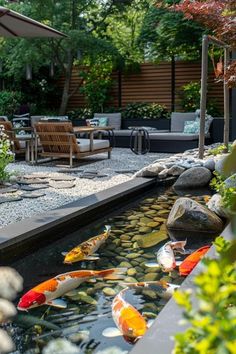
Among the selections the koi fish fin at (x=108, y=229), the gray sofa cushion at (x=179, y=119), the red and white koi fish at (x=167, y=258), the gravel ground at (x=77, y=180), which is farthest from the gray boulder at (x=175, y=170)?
the gray sofa cushion at (x=179, y=119)

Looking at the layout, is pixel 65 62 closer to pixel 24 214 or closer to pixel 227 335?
pixel 24 214

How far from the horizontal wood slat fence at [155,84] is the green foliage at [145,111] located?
17.4 inches

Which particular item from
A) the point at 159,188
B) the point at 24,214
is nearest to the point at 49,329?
the point at 24,214

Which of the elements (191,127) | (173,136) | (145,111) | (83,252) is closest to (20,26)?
(83,252)

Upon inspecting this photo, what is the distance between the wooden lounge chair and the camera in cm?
773

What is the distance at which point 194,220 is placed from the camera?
4184 millimetres

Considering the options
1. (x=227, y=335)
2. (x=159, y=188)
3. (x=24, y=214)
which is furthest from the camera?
(x=159, y=188)

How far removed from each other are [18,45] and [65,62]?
5.40 feet

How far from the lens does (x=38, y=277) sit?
3.17 metres

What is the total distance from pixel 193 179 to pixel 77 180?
1522 millimetres

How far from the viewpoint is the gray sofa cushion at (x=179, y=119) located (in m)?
10.9

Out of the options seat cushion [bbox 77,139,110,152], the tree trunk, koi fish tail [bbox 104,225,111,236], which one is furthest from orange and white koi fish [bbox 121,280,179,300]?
the tree trunk

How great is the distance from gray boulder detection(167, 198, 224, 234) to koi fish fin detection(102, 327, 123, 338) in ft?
6.09

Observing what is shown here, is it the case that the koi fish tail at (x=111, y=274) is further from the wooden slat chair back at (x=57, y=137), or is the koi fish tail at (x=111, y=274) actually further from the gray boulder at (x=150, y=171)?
the wooden slat chair back at (x=57, y=137)
